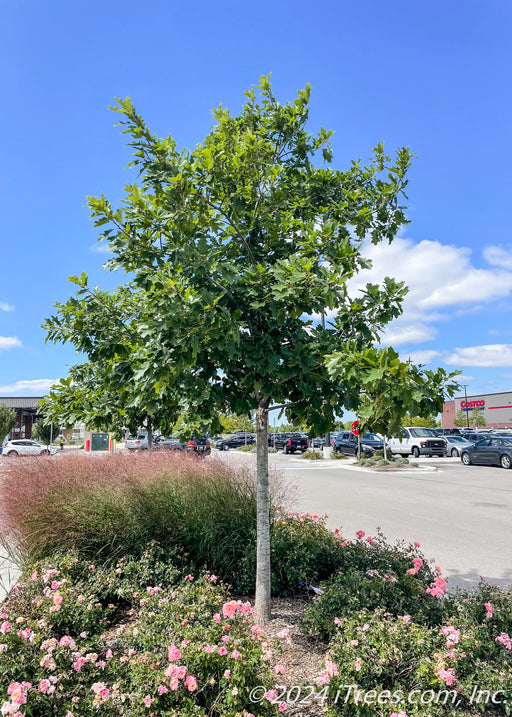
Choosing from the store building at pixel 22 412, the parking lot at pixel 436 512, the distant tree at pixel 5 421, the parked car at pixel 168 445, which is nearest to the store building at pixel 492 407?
the parked car at pixel 168 445

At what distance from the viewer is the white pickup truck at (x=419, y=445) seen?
1152 inches

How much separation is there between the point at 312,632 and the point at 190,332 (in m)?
2.47

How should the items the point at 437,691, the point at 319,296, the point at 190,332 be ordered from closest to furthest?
the point at 437,691
the point at 190,332
the point at 319,296

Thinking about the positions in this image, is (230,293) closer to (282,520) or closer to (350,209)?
(350,209)

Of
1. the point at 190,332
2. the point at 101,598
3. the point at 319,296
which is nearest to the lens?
the point at 190,332

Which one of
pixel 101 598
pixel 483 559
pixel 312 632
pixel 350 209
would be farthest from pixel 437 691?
pixel 483 559

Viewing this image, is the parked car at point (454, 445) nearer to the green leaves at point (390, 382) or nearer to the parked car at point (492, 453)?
the parked car at point (492, 453)

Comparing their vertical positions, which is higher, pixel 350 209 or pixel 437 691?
pixel 350 209

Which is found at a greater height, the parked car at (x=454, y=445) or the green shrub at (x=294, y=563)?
the green shrub at (x=294, y=563)

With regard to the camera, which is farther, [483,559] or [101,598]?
[483,559]

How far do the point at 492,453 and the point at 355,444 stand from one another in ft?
30.3

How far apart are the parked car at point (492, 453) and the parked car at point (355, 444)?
6.16m

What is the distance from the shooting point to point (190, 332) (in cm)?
298

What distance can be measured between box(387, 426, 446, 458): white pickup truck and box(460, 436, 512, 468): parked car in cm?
430
